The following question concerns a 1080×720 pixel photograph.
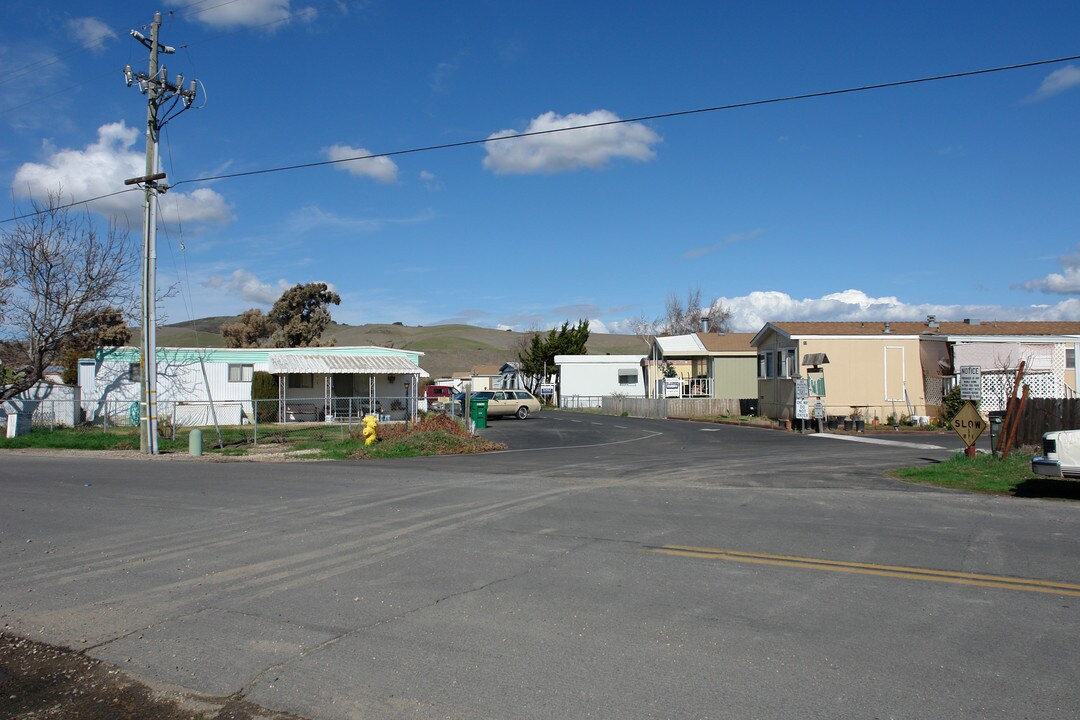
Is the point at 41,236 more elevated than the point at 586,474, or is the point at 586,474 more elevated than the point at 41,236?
the point at 41,236

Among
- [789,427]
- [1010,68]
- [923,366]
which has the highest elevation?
[1010,68]

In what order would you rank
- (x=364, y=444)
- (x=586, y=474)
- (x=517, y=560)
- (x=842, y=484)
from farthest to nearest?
(x=364, y=444), (x=586, y=474), (x=842, y=484), (x=517, y=560)

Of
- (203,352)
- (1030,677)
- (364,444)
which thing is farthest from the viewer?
(203,352)

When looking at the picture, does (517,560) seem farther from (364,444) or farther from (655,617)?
(364,444)

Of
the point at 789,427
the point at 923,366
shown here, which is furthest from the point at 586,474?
the point at 923,366

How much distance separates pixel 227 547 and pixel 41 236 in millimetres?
28651

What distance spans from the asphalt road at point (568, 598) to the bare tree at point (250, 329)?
167ft

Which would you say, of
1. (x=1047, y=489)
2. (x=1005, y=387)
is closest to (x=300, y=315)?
(x=1005, y=387)

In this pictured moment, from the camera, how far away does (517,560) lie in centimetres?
843

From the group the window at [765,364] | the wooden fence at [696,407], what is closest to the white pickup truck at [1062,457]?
the window at [765,364]

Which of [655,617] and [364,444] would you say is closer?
[655,617]

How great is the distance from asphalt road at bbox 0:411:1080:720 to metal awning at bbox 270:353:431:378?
23.7 metres

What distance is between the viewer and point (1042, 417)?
18.1 meters

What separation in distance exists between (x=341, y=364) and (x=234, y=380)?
16.3ft
